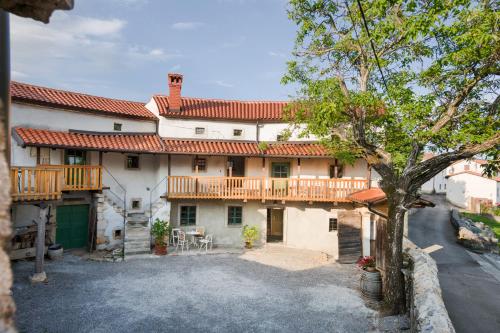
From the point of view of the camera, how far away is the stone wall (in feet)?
24.1

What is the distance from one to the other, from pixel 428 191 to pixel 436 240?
151 ft

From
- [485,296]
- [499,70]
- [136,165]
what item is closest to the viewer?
[499,70]

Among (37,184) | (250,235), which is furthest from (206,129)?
(37,184)

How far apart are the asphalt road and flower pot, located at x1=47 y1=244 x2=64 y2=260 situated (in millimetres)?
17400

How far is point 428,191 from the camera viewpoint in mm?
64250

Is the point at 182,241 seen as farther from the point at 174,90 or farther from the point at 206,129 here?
the point at 174,90

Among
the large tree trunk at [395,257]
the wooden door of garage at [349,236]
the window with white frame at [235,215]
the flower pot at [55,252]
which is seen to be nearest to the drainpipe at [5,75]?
the large tree trunk at [395,257]

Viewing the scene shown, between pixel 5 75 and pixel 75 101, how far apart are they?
19.6 metres

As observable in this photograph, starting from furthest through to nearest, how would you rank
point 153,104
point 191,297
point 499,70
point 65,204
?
point 153,104 < point 65,204 < point 191,297 < point 499,70

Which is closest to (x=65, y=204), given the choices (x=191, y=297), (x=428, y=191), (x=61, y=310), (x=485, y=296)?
(x=61, y=310)

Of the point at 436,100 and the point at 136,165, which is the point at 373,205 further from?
the point at 136,165

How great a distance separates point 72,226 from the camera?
1875 centimetres

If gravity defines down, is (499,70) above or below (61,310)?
above

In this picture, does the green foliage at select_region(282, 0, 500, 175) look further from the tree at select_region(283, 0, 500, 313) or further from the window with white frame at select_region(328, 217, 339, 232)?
the window with white frame at select_region(328, 217, 339, 232)
